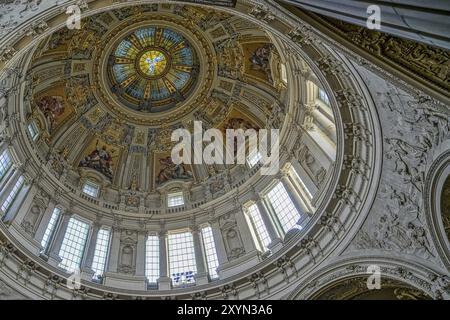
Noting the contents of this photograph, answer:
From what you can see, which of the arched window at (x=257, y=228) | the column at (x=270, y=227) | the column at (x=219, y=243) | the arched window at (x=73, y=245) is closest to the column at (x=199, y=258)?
the column at (x=219, y=243)

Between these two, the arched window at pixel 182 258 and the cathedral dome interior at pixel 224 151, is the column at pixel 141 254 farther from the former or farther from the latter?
the arched window at pixel 182 258

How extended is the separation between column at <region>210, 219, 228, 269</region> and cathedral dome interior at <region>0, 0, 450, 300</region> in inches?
4.7

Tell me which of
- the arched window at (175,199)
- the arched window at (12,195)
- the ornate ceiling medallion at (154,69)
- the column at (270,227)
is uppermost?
the ornate ceiling medallion at (154,69)

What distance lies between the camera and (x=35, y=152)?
23250mm

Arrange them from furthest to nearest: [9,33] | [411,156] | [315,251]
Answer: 1. [315,251]
2. [411,156]
3. [9,33]

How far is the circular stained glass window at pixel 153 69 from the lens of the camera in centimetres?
3041

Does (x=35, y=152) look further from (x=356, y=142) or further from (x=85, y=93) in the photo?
(x=356, y=142)

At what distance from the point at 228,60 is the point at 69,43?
32.3 feet

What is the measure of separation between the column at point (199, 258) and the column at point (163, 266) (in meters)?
1.42

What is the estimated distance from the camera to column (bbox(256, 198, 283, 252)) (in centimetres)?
2038

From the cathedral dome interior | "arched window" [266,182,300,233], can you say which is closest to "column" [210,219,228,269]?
the cathedral dome interior

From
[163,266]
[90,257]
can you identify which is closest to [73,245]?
[90,257]

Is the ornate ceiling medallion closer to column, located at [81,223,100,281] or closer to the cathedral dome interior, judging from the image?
the cathedral dome interior
